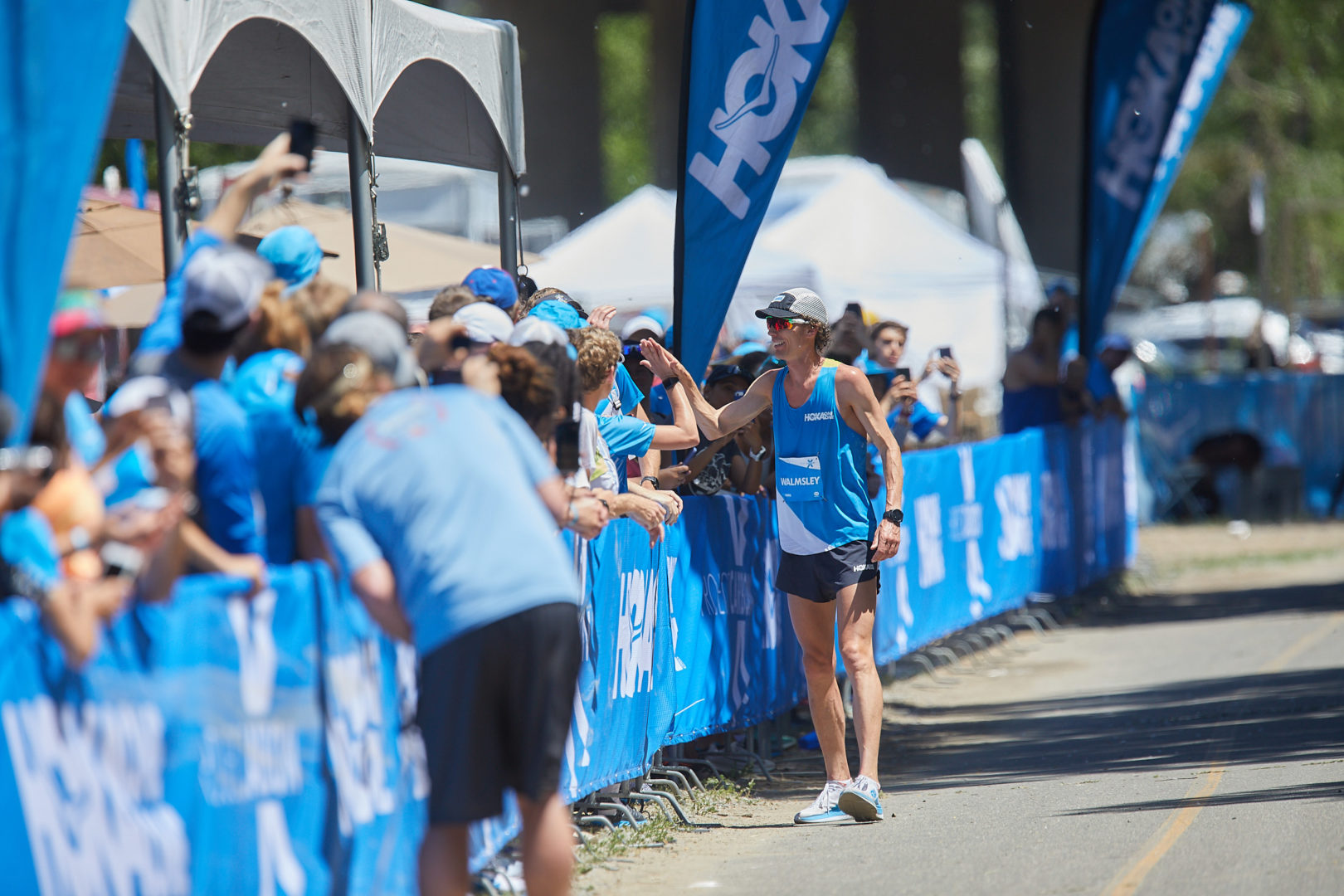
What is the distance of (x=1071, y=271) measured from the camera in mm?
27703

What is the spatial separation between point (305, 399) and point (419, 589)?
66cm

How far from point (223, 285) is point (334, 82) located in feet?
15.6

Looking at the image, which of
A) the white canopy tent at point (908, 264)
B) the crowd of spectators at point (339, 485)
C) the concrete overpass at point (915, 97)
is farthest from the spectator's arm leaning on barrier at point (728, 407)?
the concrete overpass at point (915, 97)

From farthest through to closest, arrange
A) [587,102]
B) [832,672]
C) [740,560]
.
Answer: [587,102] < [740,560] < [832,672]

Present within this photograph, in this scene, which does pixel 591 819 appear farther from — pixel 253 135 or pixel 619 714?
pixel 253 135

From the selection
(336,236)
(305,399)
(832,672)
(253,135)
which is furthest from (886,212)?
(305,399)

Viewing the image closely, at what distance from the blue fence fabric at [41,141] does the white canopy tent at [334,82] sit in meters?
2.02

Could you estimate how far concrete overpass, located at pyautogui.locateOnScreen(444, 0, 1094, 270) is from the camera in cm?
2608

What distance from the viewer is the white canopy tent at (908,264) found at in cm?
1834

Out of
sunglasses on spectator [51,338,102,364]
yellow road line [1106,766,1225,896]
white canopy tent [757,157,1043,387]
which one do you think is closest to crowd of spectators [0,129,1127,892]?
sunglasses on spectator [51,338,102,364]

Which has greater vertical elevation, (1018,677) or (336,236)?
(336,236)

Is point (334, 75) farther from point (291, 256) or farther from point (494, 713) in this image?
point (494, 713)

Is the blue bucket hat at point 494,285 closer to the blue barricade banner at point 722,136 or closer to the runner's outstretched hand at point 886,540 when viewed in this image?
the runner's outstretched hand at point 886,540

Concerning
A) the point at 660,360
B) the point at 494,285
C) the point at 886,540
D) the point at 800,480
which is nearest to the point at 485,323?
the point at 494,285
